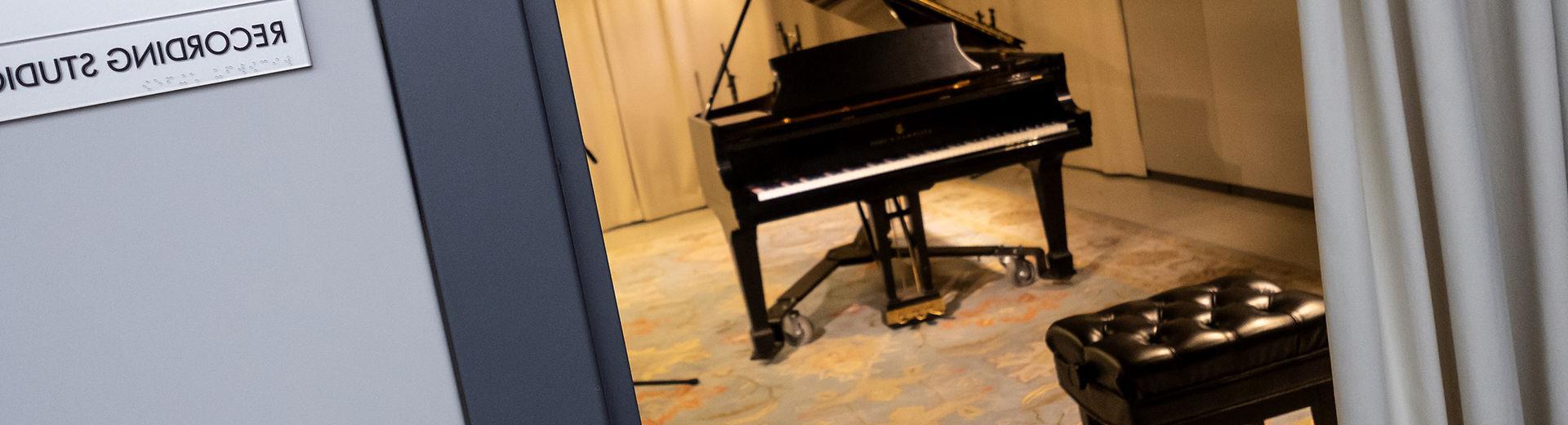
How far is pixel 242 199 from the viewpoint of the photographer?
92 cm

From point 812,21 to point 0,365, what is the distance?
722 cm

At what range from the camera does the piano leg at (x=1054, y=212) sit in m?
4.06

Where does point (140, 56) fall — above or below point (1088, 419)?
above

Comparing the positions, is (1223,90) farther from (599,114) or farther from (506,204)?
(506,204)

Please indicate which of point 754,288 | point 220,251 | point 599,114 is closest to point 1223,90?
point 754,288

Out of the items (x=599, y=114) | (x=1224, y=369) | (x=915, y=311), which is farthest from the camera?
(x=599, y=114)

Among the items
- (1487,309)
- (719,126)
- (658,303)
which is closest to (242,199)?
(1487,309)

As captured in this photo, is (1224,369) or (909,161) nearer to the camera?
(1224,369)

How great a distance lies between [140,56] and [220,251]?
6.6 inches

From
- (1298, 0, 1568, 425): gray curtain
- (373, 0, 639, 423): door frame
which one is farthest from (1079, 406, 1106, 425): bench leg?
Answer: (373, 0, 639, 423): door frame

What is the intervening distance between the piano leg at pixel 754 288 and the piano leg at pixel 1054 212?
3.55 feet

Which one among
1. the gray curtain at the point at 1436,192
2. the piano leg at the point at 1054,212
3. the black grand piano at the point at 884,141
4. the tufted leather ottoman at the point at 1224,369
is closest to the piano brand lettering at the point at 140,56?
the gray curtain at the point at 1436,192

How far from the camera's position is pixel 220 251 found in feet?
3.03

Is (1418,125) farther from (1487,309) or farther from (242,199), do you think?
(242,199)
